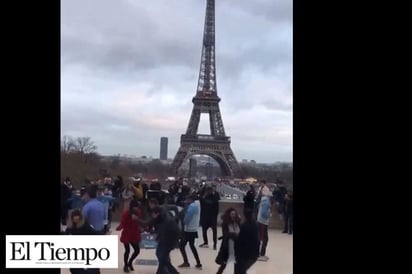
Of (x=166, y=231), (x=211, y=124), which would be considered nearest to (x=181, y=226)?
(x=166, y=231)

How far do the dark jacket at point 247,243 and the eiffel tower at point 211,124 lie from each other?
1220 cm

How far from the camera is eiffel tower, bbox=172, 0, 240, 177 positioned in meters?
17.7

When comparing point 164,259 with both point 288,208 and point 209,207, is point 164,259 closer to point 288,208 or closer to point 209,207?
point 209,207

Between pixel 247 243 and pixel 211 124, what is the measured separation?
15220mm

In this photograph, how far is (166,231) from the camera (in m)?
4.18

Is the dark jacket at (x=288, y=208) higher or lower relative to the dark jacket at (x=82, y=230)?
lower

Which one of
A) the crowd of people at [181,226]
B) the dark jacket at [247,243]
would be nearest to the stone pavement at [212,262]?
the crowd of people at [181,226]

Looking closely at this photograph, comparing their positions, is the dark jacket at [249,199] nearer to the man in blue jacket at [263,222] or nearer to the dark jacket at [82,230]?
the man in blue jacket at [263,222]

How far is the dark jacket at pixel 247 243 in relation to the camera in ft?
13.8
